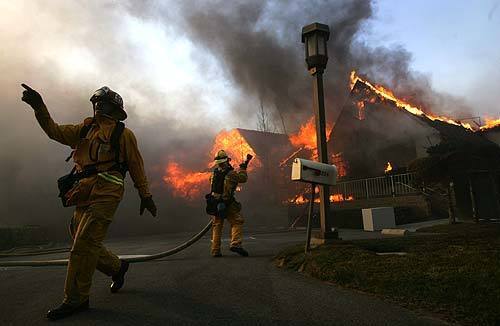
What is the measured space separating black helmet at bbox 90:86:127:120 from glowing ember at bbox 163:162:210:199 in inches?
595

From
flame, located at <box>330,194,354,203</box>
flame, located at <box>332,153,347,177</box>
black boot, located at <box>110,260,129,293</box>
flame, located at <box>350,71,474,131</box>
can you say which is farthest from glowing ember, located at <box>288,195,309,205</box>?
black boot, located at <box>110,260,129,293</box>

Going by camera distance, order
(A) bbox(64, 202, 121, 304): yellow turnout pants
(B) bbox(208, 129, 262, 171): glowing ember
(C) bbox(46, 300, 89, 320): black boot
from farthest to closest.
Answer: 1. (B) bbox(208, 129, 262, 171): glowing ember
2. (A) bbox(64, 202, 121, 304): yellow turnout pants
3. (C) bbox(46, 300, 89, 320): black boot

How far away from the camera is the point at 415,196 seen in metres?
13.3

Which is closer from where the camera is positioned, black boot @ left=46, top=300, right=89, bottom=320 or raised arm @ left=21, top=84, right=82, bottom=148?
black boot @ left=46, top=300, right=89, bottom=320

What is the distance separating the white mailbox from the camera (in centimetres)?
520

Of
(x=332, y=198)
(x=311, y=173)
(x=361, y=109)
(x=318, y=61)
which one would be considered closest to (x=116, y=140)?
(x=311, y=173)

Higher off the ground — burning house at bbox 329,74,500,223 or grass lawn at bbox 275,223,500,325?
burning house at bbox 329,74,500,223

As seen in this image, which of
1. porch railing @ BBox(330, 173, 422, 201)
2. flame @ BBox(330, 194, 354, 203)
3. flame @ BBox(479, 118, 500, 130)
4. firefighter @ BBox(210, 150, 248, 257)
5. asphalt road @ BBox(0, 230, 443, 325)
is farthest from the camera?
flame @ BBox(330, 194, 354, 203)

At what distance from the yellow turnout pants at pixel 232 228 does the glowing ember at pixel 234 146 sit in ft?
44.9

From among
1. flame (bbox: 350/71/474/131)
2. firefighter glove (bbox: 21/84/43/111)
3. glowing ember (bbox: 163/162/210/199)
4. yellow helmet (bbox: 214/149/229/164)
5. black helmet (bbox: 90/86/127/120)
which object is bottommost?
firefighter glove (bbox: 21/84/43/111)

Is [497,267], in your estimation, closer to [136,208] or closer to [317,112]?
[317,112]

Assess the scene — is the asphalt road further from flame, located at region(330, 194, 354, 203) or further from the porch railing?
flame, located at region(330, 194, 354, 203)

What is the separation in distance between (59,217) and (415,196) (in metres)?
14.7

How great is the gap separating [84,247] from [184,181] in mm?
15947
